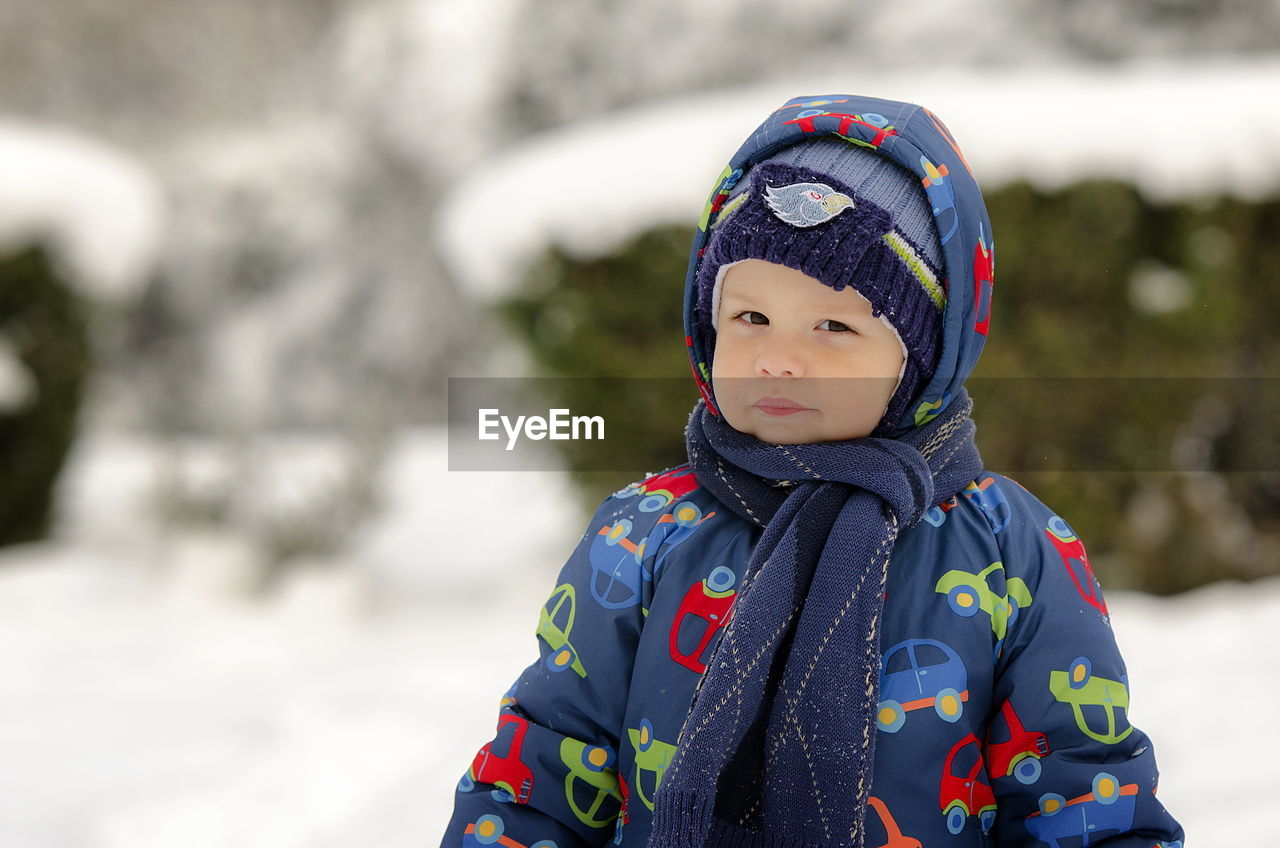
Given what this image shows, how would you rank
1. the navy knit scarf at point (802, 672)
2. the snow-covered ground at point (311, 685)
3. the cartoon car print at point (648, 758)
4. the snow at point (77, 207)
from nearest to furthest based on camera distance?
the navy knit scarf at point (802, 672) < the cartoon car print at point (648, 758) < the snow-covered ground at point (311, 685) < the snow at point (77, 207)

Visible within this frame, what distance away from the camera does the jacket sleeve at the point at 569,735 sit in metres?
1.17

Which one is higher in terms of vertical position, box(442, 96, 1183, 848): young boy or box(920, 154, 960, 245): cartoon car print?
box(920, 154, 960, 245): cartoon car print

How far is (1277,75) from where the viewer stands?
3684mm

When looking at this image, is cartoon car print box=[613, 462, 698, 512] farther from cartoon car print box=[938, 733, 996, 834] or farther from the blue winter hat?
cartoon car print box=[938, 733, 996, 834]

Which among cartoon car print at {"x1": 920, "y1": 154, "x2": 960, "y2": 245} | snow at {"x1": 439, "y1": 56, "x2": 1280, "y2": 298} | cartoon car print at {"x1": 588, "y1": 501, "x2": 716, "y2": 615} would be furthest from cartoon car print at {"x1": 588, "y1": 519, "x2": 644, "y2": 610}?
snow at {"x1": 439, "y1": 56, "x2": 1280, "y2": 298}

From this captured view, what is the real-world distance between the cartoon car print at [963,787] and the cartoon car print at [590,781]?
35cm

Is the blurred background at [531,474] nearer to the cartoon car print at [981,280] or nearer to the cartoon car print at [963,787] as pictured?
the cartoon car print at [963,787]

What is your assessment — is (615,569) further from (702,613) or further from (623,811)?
(623,811)

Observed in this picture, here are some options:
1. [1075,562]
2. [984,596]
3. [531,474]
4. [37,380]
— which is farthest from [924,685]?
[37,380]

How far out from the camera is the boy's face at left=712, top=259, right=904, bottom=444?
1142mm

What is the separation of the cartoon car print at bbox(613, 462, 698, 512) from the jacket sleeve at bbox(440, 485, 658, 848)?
57 millimetres

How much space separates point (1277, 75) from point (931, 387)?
3.27 m

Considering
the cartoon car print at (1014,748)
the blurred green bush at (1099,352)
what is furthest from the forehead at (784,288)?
the blurred green bush at (1099,352)

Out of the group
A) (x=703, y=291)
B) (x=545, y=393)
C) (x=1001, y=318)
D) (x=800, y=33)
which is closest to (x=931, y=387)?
(x=703, y=291)
